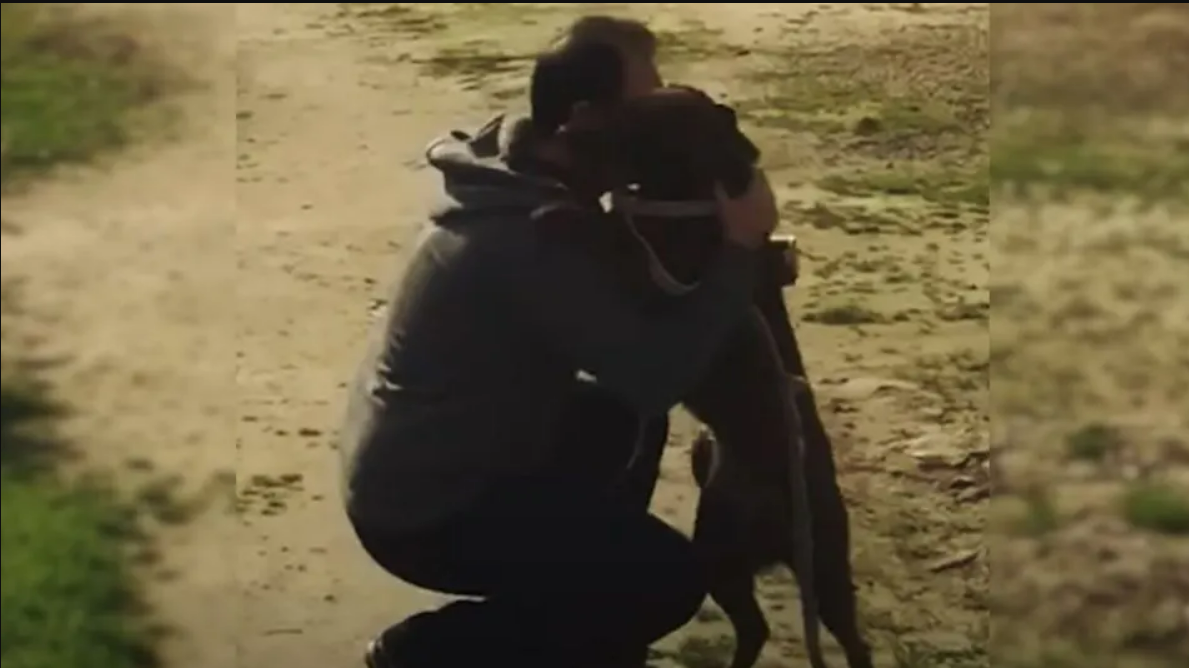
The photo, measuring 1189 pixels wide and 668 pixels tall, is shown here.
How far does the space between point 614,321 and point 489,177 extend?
0.19 metres

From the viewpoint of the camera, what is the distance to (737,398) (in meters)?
1.83

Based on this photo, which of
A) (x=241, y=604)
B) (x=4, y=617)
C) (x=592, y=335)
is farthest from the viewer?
(x=4, y=617)

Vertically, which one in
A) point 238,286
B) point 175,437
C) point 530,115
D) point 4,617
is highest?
point 530,115

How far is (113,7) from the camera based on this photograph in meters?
2.25

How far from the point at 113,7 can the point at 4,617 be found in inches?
28.1

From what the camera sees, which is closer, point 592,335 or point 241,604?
point 592,335

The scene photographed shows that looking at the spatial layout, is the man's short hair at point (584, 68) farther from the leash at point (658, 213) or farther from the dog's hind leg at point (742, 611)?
the dog's hind leg at point (742, 611)

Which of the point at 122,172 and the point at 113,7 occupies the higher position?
the point at 113,7

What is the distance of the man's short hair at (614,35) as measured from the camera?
188cm

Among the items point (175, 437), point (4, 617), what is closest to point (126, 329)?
point (175, 437)

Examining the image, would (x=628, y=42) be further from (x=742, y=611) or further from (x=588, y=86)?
(x=742, y=611)

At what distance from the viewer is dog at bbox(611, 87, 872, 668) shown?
1805 mm

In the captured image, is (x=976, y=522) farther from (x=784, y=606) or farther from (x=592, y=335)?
(x=592, y=335)

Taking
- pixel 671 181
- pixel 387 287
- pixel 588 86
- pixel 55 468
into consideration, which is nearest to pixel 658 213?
pixel 671 181
